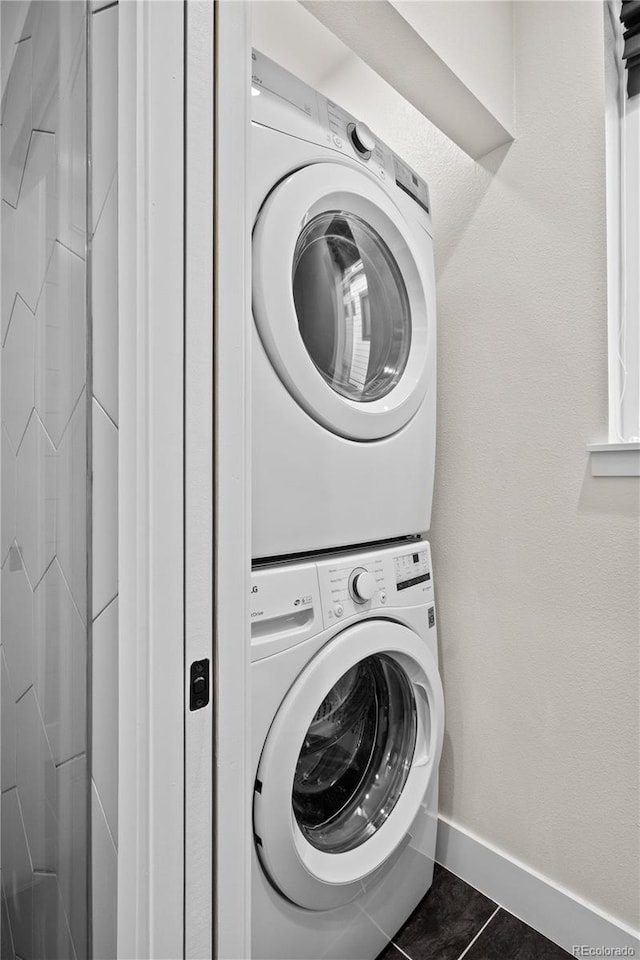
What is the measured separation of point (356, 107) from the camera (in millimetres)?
1628

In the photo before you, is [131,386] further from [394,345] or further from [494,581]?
[494,581]

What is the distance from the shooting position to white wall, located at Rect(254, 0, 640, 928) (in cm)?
113

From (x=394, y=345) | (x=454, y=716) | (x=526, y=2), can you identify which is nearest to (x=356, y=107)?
(x=526, y=2)

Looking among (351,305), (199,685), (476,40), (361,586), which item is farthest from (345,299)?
(199,685)

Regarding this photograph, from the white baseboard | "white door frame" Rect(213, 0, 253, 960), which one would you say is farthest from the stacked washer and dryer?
"white door frame" Rect(213, 0, 253, 960)

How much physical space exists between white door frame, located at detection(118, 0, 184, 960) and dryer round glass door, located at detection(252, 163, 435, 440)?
0.35 m

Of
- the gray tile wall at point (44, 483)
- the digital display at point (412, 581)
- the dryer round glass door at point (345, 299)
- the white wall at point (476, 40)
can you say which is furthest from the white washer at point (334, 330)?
the gray tile wall at point (44, 483)

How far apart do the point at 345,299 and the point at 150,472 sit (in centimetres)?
72

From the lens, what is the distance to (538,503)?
1.25 m

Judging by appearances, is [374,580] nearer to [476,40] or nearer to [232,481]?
[232,481]

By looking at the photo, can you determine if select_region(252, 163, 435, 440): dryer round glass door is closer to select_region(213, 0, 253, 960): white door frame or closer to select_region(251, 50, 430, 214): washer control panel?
select_region(251, 50, 430, 214): washer control panel

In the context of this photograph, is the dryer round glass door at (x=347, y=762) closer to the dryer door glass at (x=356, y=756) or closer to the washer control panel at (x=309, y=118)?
the dryer door glass at (x=356, y=756)

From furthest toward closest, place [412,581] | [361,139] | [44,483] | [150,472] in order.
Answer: [412,581]
[361,139]
[44,483]
[150,472]

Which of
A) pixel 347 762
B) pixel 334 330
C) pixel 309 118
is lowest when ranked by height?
pixel 347 762
